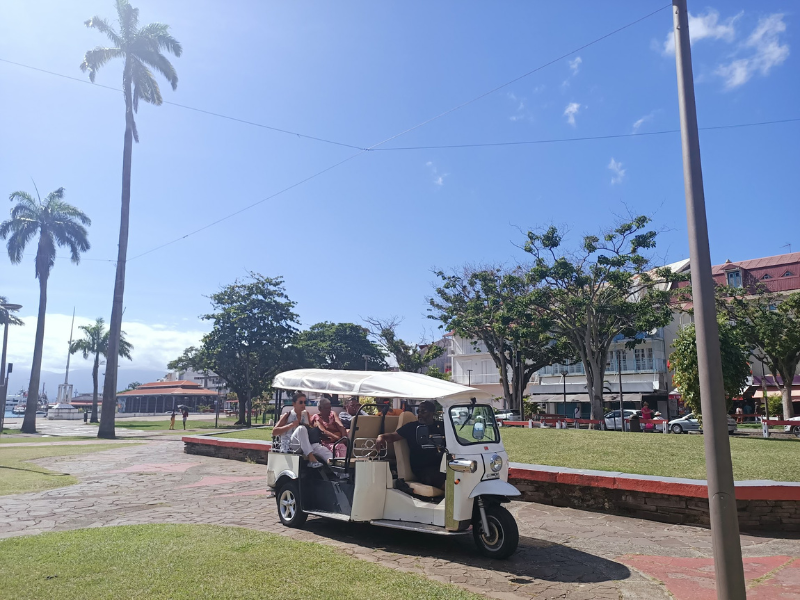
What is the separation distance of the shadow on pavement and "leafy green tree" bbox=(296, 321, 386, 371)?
5272 cm

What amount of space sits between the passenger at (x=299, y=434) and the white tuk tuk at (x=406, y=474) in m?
0.12

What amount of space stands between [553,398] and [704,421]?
46.9 metres

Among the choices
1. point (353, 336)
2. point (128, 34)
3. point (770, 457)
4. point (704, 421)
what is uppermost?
point (128, 34)

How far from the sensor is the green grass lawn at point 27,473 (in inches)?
442

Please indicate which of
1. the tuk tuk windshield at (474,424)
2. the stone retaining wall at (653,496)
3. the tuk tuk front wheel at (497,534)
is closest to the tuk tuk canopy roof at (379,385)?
the tuk tuk windshield at (474,424)

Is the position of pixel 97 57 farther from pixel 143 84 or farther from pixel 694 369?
pixel 694 369

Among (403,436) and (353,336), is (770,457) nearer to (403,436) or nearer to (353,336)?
(403,436)

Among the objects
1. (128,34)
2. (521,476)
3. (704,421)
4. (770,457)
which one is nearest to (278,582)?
(704,421)

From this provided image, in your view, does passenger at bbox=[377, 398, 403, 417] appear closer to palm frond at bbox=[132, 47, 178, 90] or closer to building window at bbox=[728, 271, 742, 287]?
palm frond at bbox=[132, 47, 178, 90]

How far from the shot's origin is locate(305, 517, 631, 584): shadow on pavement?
585 cm

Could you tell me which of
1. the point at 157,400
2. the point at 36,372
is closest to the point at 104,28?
the point at 36,372

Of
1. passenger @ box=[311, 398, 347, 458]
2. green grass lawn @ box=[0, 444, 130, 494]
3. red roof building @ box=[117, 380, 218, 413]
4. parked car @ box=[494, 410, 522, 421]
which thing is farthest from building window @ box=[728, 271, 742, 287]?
red roof building @ box=[117, 380, 218, 413]

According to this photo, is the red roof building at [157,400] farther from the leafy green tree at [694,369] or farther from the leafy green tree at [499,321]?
the leafy green tree at [694,369]

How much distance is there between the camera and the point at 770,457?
1086 centimetres
